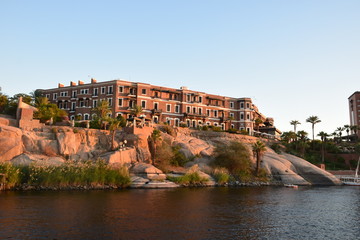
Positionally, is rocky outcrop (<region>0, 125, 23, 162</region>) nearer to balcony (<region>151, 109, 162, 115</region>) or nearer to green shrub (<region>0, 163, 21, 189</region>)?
green shrub (<region>0, 163, 21, 189</region>)

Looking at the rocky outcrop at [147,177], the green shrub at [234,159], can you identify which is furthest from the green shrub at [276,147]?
the rocky outcrop at [147,177]

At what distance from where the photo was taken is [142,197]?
123 feet

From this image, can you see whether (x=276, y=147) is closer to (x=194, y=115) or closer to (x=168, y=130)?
(x=194, y=115)

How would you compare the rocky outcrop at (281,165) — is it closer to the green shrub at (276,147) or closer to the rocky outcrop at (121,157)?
the green shrub at (276,147)

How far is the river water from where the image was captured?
21491 mm

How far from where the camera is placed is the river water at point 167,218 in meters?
21.5

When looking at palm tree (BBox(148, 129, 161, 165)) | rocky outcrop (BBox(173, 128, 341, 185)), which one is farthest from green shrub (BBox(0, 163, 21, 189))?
rocky outcrop (BBox(173, 128, 341, 185))

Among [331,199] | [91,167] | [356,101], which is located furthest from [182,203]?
[356,101]

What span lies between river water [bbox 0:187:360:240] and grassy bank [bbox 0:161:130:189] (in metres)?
3.98

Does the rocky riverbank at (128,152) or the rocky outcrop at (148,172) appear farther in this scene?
the rocky outcrop at (148,172)

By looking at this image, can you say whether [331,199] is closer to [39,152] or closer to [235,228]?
[235,228]

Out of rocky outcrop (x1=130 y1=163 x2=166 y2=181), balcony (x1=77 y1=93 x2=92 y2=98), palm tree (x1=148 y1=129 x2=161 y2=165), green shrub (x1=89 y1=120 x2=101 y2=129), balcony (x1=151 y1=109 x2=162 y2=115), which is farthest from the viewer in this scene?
balcony (x1=77 y1=93 x2=92 y2=98)

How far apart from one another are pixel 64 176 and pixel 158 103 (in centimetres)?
4944

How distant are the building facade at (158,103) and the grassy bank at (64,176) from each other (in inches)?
1535
